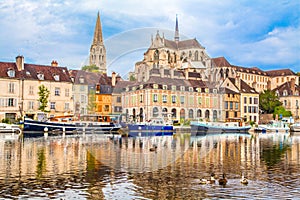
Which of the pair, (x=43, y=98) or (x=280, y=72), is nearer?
(x=43, y=98)

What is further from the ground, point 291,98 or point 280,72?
point 280,72

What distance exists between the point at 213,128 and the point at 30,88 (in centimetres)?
3512

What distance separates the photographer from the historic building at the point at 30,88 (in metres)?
70.0

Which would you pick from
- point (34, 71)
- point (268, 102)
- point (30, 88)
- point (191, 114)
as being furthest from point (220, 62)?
point (30, 88)

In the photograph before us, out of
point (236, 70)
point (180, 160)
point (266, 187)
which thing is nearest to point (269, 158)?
point (180, 160)

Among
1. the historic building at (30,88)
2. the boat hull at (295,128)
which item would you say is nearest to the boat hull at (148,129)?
the historic building at (30,88)

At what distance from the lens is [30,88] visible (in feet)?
237

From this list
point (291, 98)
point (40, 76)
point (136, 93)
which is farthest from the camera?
point (291, 98)

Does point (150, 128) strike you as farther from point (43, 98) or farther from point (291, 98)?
point (291, 98)

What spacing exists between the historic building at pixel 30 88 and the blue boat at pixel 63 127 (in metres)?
6.00

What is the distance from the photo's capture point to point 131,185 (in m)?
18.2

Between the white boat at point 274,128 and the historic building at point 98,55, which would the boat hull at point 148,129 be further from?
the white boat at point 274,128

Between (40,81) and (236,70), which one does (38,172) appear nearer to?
(40,81)

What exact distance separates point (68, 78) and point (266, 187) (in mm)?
63261
